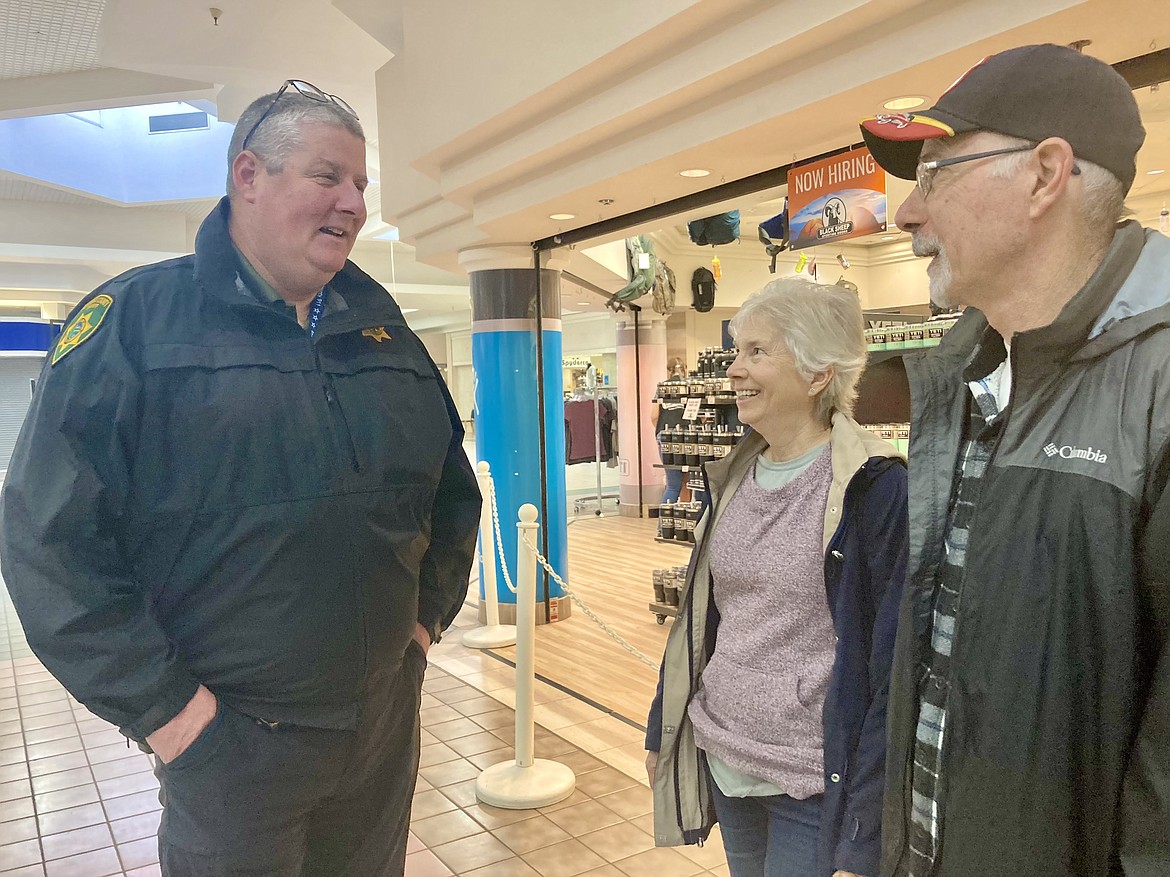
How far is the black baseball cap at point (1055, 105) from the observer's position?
100 centimetres

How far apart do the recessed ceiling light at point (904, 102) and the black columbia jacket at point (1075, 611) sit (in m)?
2.50

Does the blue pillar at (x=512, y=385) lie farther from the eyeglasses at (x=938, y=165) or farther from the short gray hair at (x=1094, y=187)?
the short gray hair at (x=1094, y=187)

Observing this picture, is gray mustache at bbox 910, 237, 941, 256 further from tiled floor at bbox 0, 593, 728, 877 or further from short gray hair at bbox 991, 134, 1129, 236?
tiled floor at bbox 0, 593, 728, 877

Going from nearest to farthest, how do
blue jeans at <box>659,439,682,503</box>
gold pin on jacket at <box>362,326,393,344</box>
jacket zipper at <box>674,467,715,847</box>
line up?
1. gold pin on jacket at <box>362,326,393,344</box>
2. jacket zipper at <box>674,467,715,847</box>
3. blue jeans at <box>659,439,682,503</box>

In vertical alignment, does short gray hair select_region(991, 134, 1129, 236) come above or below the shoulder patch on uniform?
above

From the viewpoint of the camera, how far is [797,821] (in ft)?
5.15

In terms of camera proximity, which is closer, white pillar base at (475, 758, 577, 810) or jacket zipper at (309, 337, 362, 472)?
jacket zipper at (309, 337, 362, 472)

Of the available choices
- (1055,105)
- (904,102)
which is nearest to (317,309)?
(1055,105)

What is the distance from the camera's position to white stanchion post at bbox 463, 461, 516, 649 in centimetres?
634

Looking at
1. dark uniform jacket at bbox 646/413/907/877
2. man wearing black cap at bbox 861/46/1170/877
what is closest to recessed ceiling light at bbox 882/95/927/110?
dark uniform jacket at bbox 646/413/907/877

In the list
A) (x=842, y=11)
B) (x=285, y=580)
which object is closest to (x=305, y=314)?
(x=285, y=580)

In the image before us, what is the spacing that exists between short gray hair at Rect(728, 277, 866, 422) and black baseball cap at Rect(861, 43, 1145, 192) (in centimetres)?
70

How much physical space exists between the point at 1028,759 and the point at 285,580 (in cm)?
117

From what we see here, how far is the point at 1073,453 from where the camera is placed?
3.14 feet
